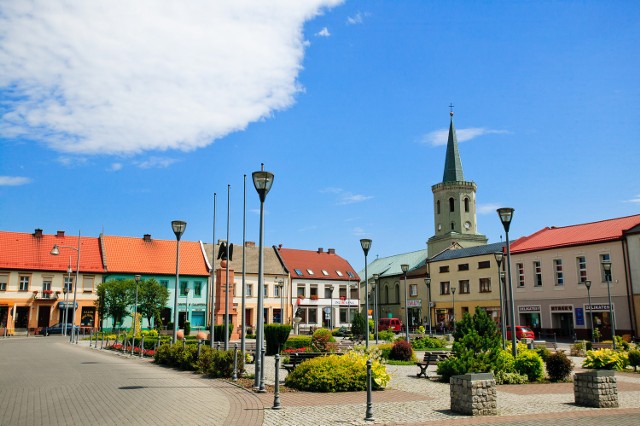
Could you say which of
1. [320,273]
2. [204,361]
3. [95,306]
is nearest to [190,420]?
[204,361]

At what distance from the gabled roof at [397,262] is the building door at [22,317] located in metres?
50.1

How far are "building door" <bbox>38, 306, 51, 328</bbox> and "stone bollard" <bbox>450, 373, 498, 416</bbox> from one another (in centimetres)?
5375

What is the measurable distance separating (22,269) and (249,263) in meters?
24.7

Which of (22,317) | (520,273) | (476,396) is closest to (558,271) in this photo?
(520,273)

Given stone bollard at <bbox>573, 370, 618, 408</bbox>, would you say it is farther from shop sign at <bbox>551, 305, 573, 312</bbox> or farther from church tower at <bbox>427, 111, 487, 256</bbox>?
church tower at <bbox>427, 111, 487, 256</bbox>

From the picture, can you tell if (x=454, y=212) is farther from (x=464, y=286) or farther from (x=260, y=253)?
(x=260, y=253)

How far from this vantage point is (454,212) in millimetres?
82125

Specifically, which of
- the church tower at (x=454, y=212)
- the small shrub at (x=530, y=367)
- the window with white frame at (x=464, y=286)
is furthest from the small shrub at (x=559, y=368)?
the church tower at (x=454, y=212)

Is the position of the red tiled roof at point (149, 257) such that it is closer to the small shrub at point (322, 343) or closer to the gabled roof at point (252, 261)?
the gabled roof at point (252, 261)

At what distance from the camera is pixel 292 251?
73.6 metres

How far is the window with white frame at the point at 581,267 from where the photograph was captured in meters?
44.7

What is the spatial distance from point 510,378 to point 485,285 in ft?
133

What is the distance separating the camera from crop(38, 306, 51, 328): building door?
54.6 meters

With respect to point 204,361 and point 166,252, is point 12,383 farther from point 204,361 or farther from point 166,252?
point 166,252
